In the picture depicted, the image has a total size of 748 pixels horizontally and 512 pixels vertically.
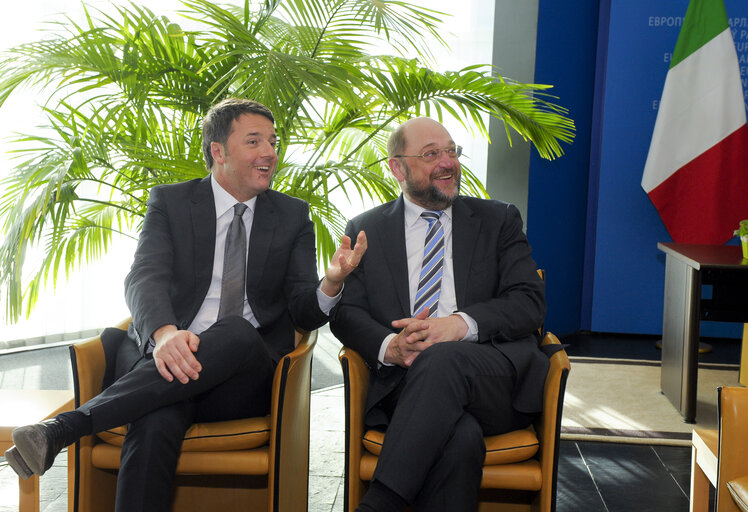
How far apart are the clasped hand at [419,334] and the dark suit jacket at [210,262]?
247 mm

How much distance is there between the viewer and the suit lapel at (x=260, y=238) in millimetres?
2281

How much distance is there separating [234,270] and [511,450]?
969mm

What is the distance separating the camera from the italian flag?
4934 millimetres

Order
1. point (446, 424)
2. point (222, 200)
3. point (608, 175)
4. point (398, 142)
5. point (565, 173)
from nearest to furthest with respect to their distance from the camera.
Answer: point (446, 424) → point (222, 200) → point (398, 142) → point (565, 173) → point (608, 175)

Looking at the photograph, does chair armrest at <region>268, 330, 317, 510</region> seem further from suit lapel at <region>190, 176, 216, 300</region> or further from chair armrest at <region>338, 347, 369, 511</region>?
suit lapel at <region>190, 176, 216, 300</region>

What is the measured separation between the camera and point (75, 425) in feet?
5.87

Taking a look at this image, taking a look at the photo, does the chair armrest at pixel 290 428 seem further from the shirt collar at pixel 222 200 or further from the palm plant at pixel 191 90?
the palm plant at pixel 191 90

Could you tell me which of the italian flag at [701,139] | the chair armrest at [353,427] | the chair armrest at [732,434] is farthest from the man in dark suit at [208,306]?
the italian flag at [701,139]

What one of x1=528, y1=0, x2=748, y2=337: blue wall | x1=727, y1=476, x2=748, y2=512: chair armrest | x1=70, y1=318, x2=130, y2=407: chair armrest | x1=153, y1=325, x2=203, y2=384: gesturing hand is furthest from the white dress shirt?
x1=528, y1=0, x2=748, y2=337: blue wall

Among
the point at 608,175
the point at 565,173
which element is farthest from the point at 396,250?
the point at 608,175

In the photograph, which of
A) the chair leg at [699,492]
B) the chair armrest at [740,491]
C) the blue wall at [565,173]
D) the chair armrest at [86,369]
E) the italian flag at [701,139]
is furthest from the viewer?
the italian flag at [701,139]

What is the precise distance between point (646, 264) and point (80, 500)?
440cm

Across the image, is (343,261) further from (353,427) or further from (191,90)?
(191,90)

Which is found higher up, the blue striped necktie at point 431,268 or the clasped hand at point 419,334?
the blue striped necktie at point 431,268
